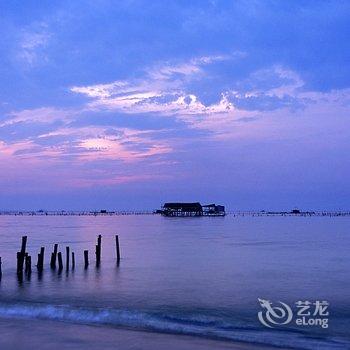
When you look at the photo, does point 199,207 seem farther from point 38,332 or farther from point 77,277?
point 38,332

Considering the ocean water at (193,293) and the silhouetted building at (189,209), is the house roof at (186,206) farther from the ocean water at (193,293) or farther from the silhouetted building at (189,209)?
the ocean water at (193,293)

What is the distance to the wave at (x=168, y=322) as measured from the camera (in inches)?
567

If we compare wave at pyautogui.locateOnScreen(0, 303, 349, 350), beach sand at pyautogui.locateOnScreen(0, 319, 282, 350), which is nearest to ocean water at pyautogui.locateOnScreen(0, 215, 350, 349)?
wave at pyautogui.locateOnScreen(0, 303, 349, 350)

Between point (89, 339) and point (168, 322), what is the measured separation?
13.5ft

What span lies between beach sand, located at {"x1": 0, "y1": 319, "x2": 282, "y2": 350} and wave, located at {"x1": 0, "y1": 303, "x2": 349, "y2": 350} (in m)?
0.95

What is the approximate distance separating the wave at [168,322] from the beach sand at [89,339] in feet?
3.13

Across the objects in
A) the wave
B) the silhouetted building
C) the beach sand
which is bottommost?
the wave

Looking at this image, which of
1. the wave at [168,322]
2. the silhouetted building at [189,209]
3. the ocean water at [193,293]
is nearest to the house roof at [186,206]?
the silhouetted building at [189,209]

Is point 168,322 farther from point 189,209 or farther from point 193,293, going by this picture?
point 189,209

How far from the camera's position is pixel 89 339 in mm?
13703

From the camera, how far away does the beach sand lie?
1286 cm

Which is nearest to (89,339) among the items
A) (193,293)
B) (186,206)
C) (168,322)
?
(168,322)

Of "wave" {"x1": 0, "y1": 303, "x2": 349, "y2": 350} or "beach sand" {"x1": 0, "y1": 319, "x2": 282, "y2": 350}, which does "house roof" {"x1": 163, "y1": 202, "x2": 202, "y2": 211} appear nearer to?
"wave" {"x1": 0, "y1": 303, "x2": 349, "y2": 350}

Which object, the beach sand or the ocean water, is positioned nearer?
the beach sand
